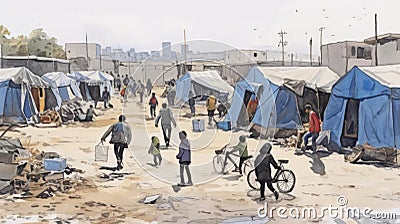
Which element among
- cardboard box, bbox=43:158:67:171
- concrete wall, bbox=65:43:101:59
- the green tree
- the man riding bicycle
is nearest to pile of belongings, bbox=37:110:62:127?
cardboard box, bbox=43:158:67:171

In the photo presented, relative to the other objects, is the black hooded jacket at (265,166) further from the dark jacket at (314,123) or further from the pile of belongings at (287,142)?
the pile of belongings at (287,142)

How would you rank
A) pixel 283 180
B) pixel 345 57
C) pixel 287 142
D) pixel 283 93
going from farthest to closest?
1. pixel 345 57
2. pixel 283 93
3. pixel 287 142
4. pixel 283 180

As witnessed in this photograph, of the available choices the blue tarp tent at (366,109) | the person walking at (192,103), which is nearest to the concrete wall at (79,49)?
the person walking at (192,103)

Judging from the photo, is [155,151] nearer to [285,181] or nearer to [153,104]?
[285,181]

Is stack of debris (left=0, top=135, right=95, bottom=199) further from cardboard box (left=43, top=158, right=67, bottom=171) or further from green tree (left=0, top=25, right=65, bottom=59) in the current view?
green tree (left=0, top=25, right=65, bottom=59)

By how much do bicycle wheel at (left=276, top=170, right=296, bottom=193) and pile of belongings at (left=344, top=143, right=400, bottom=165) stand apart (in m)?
3.02

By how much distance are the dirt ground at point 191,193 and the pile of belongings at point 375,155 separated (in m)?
0.30

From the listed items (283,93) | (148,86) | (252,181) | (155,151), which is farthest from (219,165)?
(148,86)

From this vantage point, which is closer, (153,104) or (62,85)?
(153,104)

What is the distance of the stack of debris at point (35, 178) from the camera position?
8.55 metres

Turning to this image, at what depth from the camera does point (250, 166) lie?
9.91 m

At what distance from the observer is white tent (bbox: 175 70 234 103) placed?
23.2 meters

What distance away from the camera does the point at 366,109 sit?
38.5 ft

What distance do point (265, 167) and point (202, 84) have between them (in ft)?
53.4
